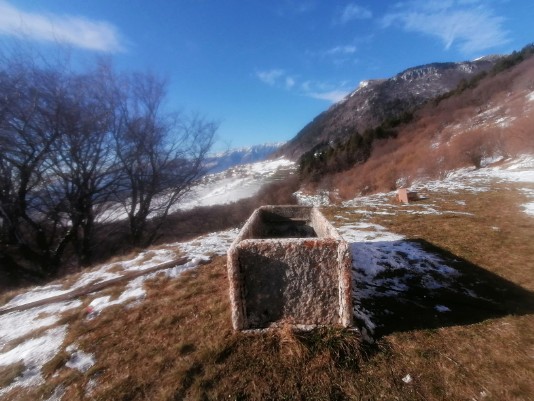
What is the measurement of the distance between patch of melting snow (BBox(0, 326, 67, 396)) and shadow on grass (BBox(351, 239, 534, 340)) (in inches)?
178

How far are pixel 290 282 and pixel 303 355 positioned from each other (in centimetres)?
89

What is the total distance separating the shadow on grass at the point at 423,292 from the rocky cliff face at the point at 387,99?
8254cm

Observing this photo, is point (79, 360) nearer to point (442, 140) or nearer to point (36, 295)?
point (36, 295)

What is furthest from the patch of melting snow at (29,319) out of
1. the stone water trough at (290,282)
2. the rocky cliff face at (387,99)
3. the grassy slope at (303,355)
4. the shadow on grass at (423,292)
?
the rocky cliff face at (387,99)

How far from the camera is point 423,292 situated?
193 inches

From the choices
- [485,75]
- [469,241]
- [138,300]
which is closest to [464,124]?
[485,75]

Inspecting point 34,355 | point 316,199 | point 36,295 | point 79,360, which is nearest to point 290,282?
point 79,360

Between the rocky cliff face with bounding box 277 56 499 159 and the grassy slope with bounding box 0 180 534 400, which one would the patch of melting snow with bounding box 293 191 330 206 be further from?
the rocky cliff face with bounding box 277 56 499 159

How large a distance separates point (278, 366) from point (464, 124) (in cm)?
4211

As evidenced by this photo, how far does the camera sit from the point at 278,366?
3.23 m

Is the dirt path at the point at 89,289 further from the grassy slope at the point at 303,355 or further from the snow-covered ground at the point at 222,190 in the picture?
the snow-covered ground at the point at 222,190

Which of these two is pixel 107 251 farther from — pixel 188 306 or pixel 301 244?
pixel 301 244

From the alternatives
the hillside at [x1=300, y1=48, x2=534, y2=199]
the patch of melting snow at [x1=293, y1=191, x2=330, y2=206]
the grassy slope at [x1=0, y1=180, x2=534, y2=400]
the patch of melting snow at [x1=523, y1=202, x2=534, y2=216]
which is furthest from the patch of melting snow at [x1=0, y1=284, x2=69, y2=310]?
the hillside at [x1=300, y1=48, x2=534, y2=199]

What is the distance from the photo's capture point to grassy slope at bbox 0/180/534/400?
296cm
